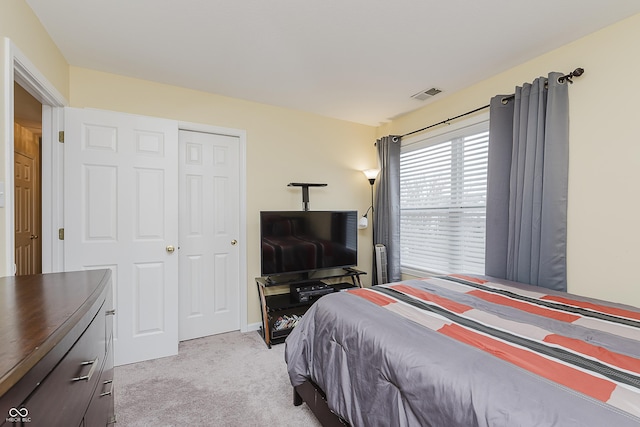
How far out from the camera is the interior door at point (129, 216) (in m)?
2.32

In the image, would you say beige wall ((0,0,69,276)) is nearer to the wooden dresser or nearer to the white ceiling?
the white ceiling

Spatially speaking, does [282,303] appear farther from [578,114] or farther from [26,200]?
[26,200]

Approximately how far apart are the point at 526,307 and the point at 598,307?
15.5 inches

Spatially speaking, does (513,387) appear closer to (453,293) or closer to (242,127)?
(453,293)

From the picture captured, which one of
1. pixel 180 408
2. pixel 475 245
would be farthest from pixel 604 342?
pixel 180 408

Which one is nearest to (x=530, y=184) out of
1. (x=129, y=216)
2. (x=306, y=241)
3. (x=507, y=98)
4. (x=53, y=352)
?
(x=507, y=98)

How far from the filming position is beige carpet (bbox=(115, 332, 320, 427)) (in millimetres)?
1778

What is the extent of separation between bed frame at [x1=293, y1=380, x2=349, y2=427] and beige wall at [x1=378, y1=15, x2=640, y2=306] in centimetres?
197

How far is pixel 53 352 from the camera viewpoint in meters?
0.65

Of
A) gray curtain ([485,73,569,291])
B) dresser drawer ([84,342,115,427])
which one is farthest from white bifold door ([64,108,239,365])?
gray curtain ([485,73,569,291])

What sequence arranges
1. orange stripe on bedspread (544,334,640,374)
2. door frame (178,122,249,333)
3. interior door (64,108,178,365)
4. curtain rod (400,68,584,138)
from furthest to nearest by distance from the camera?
1. door frame (178,122,249,333)
2. interior door (64,108,178,365)
3. curtain rod (400,68,584,138)
4. orange stripe on bedspread (544,334,640,374)

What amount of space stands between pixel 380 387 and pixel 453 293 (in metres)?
0.92

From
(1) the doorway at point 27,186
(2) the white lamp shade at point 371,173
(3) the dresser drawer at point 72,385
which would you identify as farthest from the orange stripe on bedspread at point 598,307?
(1) the doorway at point 27,186

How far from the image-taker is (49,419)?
0.62 m
